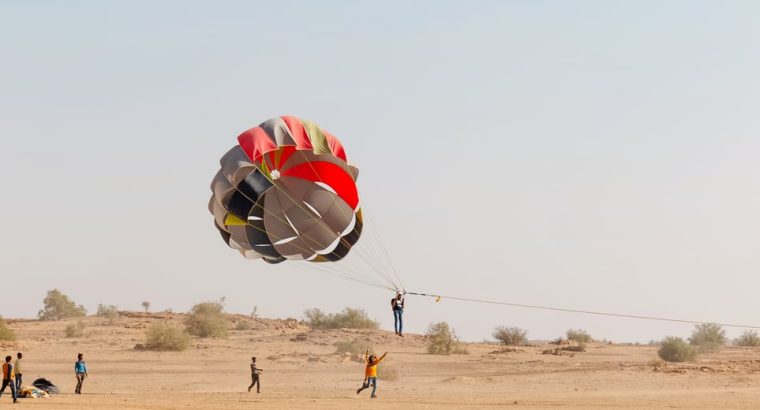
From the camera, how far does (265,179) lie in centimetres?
2461

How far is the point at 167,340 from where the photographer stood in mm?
38938

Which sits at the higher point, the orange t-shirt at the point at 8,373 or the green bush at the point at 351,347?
the green bush at the point at 351,347

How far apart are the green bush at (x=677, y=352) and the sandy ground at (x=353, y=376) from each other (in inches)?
48.8

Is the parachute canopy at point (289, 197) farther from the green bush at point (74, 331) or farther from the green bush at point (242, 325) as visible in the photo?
the green bush at point (242, 325)

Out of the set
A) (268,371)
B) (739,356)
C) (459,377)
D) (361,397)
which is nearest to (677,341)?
(739,356)

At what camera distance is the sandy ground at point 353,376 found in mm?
23172

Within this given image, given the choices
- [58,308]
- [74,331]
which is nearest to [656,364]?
[74,331]

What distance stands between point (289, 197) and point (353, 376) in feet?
29.4

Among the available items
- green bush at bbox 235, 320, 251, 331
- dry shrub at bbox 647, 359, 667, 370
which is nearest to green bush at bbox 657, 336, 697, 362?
dry shrub at bbox 647, 359, 667, 370

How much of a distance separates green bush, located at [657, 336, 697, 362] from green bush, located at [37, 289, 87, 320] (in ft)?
131

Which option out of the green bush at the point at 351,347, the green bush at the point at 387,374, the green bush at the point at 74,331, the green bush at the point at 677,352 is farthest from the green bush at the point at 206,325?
the green bush at the point at 677,352

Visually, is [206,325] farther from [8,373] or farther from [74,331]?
[8,373]

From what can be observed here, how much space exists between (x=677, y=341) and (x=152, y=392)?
21.8 metres

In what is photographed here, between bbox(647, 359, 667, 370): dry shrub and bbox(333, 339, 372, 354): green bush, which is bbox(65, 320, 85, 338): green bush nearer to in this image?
bbox(333, 339, 372, 354): green bush
